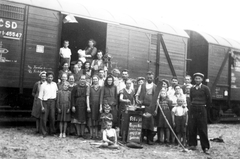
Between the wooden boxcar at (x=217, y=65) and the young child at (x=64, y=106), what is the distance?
272 inches

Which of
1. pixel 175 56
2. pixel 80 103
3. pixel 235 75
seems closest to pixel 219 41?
pixel 235 75

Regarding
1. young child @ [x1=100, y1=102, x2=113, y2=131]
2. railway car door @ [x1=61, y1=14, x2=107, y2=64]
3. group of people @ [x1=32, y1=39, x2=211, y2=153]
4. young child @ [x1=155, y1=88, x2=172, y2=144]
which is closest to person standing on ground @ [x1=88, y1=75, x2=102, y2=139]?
group of people @ [x1=32, y1=39, x2=211, y2=153]

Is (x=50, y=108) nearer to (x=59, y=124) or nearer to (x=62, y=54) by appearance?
(x=59, y=124)

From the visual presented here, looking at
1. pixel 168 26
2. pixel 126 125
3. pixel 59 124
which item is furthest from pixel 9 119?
pixel 168 26

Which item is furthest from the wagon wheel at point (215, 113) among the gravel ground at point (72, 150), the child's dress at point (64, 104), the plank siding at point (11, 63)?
the plank siding at point (11, 63)

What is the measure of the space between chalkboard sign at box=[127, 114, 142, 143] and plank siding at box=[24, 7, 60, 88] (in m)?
3.12

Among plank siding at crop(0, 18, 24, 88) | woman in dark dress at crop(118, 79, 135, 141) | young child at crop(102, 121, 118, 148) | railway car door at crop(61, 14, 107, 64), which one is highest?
railway car door at crop(61, 14, 107, 64)

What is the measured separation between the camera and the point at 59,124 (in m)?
7.27

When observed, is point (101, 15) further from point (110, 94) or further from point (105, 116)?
point (105, 116)

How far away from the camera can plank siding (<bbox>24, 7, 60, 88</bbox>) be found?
7881mm

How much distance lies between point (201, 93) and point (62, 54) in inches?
174

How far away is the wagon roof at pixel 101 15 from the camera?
27.5 feet

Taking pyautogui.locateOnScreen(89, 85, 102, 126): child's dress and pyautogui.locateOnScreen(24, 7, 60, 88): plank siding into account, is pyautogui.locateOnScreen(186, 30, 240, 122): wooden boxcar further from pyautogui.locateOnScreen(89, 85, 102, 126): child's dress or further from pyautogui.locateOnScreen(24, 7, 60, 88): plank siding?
pyautogui.locateOnScreen(24, 7, 60, 88): plank siding

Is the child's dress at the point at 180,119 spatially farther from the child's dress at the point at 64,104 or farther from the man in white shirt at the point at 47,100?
the man in white shirt at the point at 47,100
